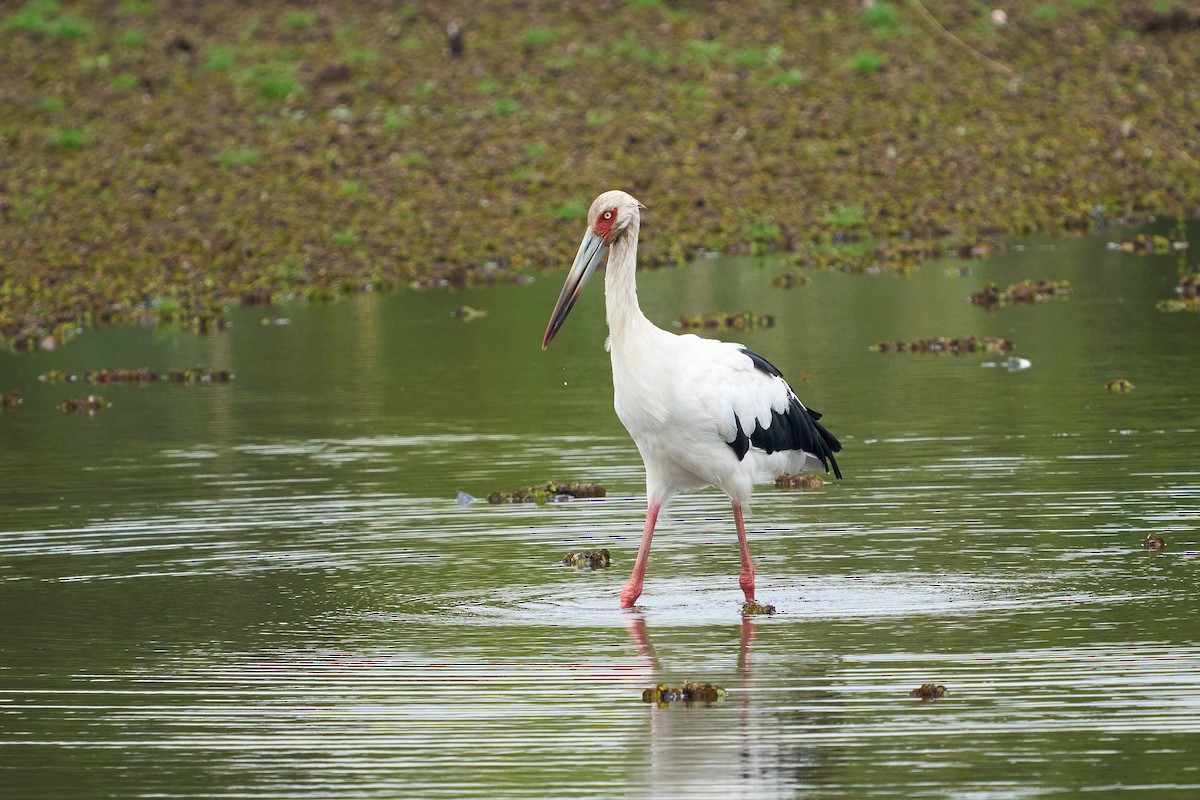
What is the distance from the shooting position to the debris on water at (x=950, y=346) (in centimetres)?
2003

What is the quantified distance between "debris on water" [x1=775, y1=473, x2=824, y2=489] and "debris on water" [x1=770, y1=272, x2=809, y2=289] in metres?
10.3

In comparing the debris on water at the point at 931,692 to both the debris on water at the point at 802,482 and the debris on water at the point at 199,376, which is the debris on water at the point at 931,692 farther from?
the debris on water at the point at 199,376

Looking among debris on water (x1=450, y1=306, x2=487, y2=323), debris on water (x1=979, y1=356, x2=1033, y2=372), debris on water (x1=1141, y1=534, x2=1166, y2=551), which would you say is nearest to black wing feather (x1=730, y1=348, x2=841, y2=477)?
debris on water (x1=1141, y1=534, x2=1166, y2=551)

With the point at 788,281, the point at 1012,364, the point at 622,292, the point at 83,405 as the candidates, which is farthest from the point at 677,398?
the point at 788,281

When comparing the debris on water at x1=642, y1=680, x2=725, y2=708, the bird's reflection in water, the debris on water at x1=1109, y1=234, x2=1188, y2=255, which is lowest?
the bird's reflection in water

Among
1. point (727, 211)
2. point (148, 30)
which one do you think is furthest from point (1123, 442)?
point (148, 30)

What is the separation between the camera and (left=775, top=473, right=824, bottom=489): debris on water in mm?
14562

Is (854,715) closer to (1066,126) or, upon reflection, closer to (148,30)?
(1066,126)

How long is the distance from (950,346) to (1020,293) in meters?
3.14

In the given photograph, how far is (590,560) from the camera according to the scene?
12133mm

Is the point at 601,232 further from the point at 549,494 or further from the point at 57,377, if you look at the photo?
the point at 57,377

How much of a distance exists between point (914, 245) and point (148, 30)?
17315 millimetres

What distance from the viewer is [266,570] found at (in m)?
12.2

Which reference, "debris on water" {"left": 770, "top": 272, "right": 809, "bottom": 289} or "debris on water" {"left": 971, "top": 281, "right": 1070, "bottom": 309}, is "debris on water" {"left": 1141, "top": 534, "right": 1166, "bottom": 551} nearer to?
"debris on water" {"left": 971, "top": 281, "right": 1070, "bottom": 309}
